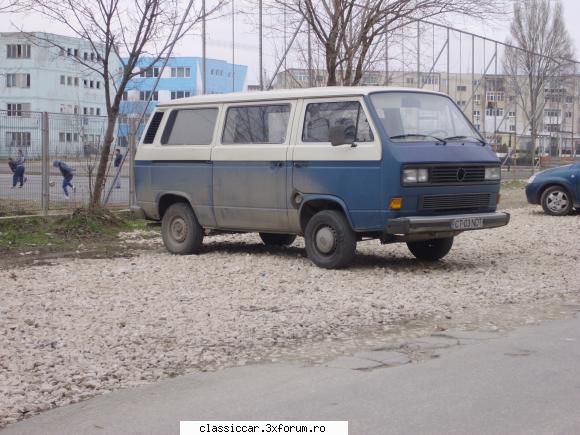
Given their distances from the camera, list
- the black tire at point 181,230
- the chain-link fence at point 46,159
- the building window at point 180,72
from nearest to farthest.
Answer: the black tire at point 181,230
the chain-link fence at point 46,159
the building window at point 180,72

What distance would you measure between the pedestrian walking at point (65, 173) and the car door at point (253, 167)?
186 inches

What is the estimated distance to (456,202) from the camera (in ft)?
36.1

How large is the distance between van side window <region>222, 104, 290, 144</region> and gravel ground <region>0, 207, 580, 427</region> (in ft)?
5.58

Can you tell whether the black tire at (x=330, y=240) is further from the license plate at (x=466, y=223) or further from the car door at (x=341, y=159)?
the license plate at (x=466, y=223)

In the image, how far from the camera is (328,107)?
11.3 metres

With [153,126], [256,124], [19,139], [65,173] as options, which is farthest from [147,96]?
[256,124]

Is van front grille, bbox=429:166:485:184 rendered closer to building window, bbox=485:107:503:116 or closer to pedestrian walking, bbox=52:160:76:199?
pedestrian walking, bbox=52:160:76:199

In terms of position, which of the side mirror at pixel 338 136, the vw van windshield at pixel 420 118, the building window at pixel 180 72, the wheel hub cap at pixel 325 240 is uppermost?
the building window at pixel 180 72

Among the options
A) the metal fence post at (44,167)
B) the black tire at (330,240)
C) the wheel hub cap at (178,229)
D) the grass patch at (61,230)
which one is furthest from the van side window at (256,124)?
the metal fence post at (44,167)

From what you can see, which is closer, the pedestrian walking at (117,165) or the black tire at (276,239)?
the black tire at (276,239)

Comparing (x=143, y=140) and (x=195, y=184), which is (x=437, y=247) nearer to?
(x=195, y=184)

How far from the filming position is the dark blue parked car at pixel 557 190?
63.8 feet

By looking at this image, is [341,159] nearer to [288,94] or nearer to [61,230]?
[288,94]

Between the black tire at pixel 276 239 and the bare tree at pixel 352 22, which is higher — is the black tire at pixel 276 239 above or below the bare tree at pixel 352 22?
below
